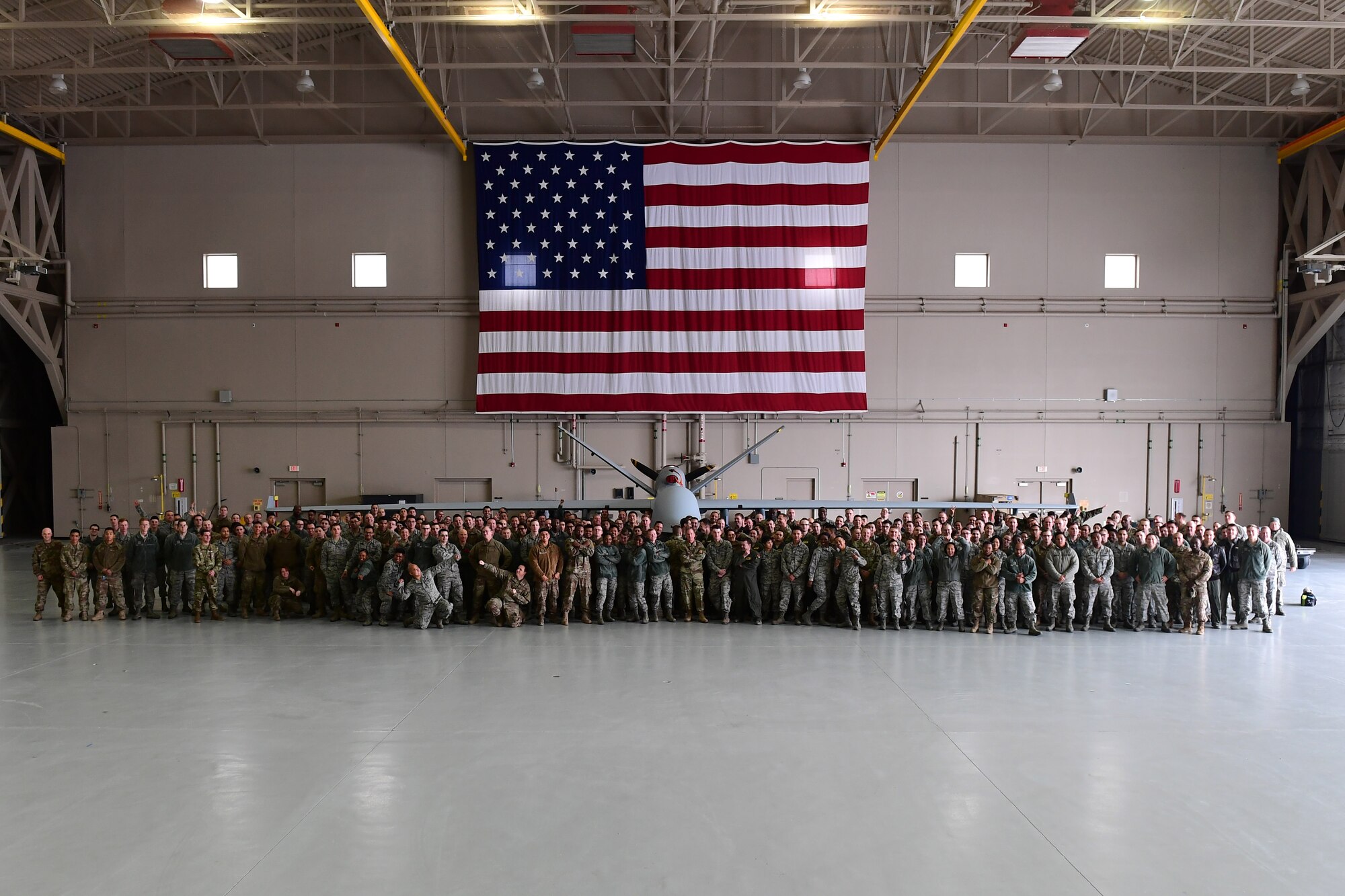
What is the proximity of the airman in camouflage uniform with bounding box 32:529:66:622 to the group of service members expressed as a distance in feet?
0.08

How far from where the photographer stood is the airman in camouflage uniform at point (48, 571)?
10.8m

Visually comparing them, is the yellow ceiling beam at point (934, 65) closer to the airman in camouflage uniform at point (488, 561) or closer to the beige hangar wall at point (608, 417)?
the beige hangar wall at point (608, 417)

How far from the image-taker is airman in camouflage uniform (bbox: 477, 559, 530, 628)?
10375 mm

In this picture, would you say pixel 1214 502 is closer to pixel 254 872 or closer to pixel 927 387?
pixel 927 387

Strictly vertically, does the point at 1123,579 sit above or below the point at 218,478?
below

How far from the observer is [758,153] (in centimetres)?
1952

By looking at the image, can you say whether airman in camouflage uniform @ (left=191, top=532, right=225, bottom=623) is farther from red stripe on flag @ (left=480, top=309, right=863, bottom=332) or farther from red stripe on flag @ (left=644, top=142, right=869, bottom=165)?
red stripe on flag @ (left=644, top=142, right=869, bottom=165)

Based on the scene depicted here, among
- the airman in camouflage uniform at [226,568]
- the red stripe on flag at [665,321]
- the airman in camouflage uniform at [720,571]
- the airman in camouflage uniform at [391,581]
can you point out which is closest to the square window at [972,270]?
the red stripe on flag at [665,321]

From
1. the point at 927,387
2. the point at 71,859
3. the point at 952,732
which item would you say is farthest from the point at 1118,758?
the point at 927,387

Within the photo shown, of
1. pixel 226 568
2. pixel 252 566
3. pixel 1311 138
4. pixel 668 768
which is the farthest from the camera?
pixel 1311 138

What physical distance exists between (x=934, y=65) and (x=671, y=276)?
7706 mm

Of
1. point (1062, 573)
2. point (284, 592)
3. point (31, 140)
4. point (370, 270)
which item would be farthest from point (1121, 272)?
point (31, 140)

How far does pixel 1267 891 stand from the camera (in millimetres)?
4238

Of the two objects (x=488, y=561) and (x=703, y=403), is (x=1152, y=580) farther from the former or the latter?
(x=703, y=403)
